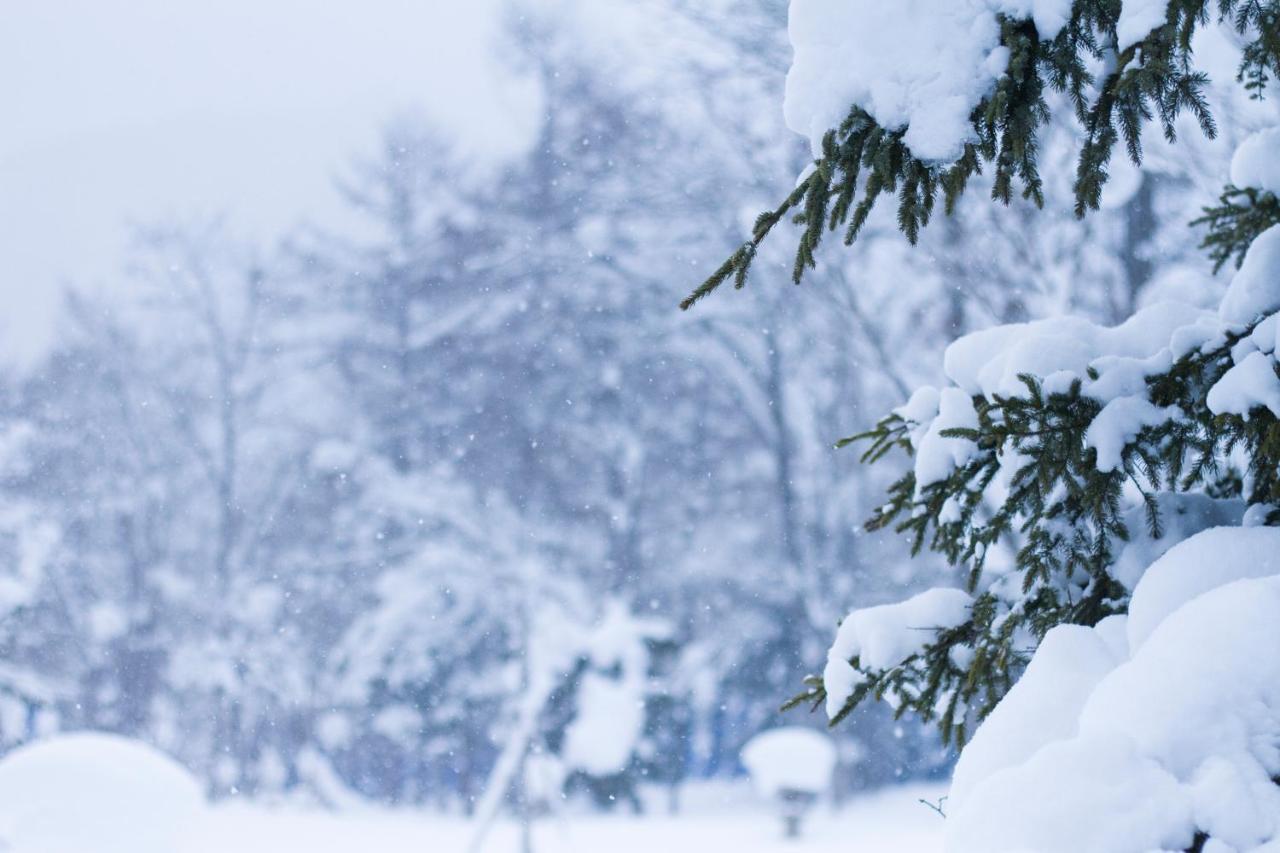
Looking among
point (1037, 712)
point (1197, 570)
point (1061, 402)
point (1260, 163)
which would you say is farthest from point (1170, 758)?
point (1260, 163)

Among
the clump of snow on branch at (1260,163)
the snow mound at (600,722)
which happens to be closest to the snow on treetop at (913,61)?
the clump of snow on branch at (1260,163)

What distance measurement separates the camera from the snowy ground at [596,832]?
14109mm

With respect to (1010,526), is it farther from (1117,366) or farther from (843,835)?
(843,835)

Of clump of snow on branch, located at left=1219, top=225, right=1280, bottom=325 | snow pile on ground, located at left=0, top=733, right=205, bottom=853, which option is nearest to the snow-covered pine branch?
clump of snow on branch, located at left=1219, top=225, right=1280, bottom=325

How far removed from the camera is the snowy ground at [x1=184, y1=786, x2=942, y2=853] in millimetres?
14109

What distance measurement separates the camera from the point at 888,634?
2.87 metres

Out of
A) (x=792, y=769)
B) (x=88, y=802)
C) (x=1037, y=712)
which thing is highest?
(x=792, y=769)

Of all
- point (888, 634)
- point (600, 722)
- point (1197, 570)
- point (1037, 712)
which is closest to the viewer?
point (1037, 712)

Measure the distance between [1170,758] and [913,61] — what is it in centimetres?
131

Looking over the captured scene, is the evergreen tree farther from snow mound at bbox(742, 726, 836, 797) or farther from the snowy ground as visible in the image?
snow mound at bbox(742, 726, 836, 797)

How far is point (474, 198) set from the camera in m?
21.3

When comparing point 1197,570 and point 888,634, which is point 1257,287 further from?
point 888,634

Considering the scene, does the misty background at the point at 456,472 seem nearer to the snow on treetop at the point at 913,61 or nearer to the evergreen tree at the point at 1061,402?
the evergreen tree at the point at 1061,402

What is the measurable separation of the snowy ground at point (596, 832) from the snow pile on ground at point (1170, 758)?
11.3m
